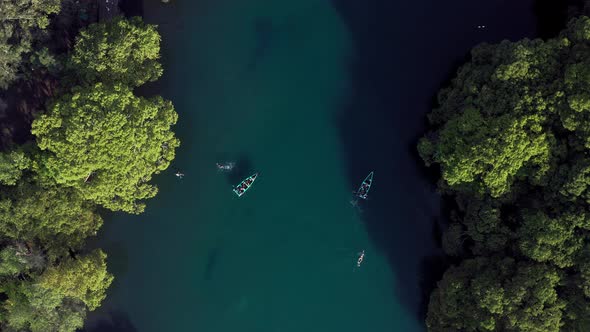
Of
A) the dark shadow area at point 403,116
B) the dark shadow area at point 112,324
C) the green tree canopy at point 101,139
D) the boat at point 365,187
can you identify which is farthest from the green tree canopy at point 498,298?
the dark shadow area at point 112,324

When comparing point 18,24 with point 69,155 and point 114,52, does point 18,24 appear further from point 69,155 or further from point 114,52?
point 69,155

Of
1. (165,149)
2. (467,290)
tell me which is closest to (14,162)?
(165,149)

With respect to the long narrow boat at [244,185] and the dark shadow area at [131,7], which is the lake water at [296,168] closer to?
the long narrow boat at [244,185]

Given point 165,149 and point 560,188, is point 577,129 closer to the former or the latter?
point 560,188

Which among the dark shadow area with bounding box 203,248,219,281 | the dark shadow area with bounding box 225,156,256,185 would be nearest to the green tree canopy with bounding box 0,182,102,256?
the dark shadow area with bounding box 203,248,219,281

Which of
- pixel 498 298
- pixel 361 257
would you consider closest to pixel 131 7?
pixel 361 257

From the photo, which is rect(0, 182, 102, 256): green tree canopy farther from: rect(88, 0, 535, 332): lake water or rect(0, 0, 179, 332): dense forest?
rect(88, 0, 535, 332): lake water
